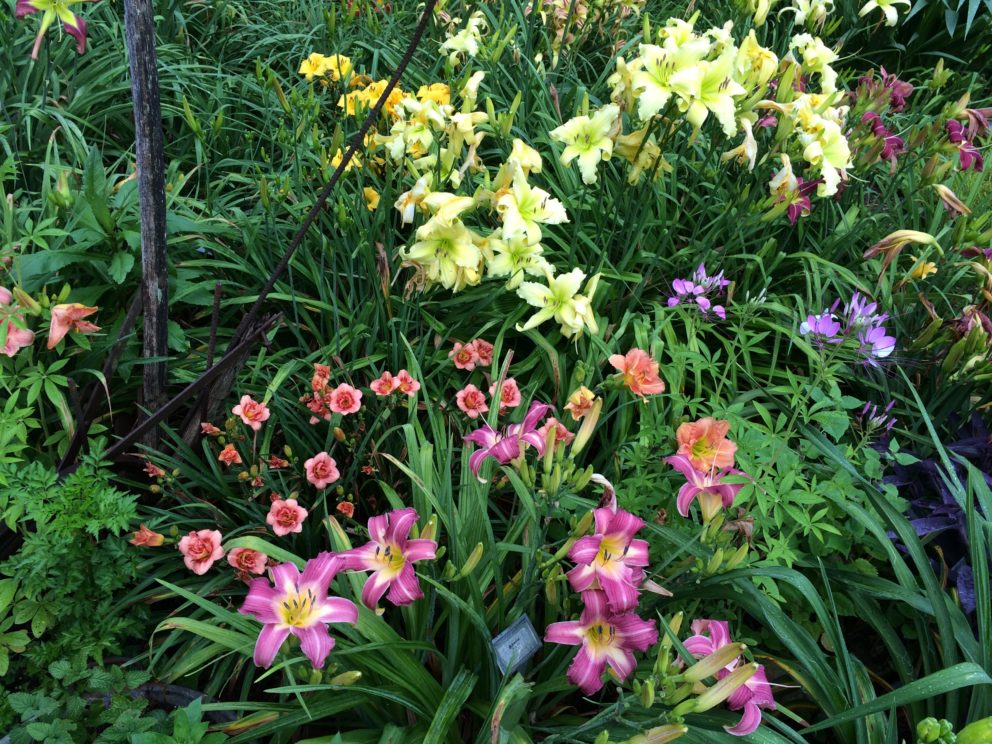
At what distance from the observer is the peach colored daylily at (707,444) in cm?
125

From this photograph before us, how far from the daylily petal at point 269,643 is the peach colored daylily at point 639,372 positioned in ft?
2.73

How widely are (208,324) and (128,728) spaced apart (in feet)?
4.10

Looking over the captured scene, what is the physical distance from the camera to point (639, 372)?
1472 mm

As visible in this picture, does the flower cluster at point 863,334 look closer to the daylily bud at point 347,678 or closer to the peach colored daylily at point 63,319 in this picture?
the daylily bud at point 347,678

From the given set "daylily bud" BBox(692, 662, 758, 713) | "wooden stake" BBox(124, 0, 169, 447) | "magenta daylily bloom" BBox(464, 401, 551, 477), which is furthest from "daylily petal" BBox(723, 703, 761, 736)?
"wooden stake" BBox(124, 0, 169, 447)

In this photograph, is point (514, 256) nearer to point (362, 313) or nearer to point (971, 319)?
point (362, 313)

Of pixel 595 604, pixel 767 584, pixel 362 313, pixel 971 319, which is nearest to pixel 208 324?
pixel 362 313

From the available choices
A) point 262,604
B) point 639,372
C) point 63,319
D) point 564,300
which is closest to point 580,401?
point 639,372

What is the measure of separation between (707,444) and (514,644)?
20.1 inches

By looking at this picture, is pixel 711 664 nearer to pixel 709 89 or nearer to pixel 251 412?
pixel 251 412

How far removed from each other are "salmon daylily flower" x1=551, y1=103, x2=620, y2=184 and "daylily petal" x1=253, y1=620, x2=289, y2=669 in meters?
1.23

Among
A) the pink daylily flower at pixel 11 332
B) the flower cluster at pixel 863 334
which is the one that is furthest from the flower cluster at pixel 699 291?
the pink daylily flower at pixel 11 332

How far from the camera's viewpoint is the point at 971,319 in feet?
5.68

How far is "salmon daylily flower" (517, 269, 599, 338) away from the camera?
164 cm
